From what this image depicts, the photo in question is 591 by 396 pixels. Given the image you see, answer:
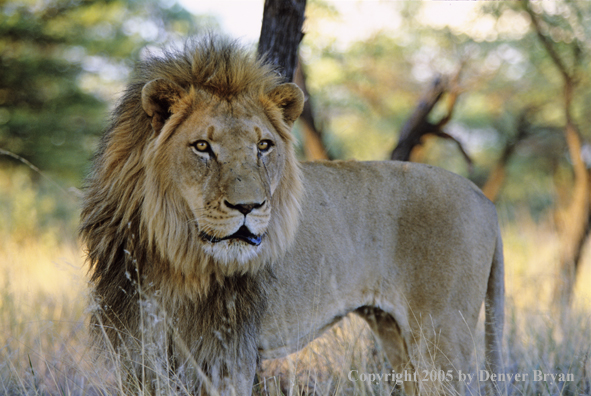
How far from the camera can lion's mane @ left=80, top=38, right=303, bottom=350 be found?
2.78 metres

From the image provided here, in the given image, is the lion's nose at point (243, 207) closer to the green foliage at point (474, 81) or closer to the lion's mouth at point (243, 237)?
the lion's mouth at point (243, 237)

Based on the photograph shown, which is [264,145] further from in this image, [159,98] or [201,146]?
[159,98]

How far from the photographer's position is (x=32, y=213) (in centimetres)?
1078

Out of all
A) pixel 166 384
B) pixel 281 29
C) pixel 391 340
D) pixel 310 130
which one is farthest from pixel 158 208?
pixel 310 130

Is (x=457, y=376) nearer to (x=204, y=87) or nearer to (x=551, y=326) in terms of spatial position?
(x=551, y=326)

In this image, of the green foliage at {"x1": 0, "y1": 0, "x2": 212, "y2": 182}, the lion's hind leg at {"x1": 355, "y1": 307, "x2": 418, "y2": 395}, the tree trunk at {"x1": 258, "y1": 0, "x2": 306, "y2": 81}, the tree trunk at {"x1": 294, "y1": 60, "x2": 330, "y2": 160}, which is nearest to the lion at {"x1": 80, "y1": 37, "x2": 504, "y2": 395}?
the lion's hind leg at {"x1": 355, "y1": 307, "x2": 418, "y2": 395}

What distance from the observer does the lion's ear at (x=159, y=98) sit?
2701 millimetres

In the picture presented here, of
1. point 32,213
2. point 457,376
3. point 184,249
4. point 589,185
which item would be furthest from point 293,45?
point 32,213

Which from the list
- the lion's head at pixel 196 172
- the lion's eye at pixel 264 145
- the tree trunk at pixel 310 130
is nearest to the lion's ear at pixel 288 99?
the lion's head at pixel 196 172

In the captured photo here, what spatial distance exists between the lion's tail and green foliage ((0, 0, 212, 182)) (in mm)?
12426

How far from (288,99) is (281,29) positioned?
4.30 ft

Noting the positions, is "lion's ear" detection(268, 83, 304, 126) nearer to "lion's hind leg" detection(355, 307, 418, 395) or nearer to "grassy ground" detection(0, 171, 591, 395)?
"grassy ground" detection(0, 171, 591, 395)

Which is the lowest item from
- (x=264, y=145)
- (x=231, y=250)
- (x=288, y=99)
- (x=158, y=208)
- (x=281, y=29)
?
(x=231, y=250)

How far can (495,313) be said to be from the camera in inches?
150
